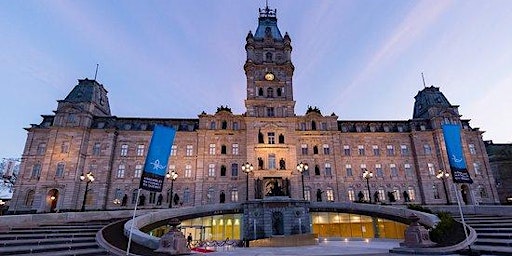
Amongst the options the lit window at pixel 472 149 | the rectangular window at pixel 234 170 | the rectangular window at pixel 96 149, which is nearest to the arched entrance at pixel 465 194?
the lit window at pixel 472 149

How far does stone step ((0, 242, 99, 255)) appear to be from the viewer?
11672 millimetres

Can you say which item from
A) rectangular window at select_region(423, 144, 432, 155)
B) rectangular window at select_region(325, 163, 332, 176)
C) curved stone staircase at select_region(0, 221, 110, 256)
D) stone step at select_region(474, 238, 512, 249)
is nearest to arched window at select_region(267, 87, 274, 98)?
rectangular window at select_region(325, 163, 332, 176)

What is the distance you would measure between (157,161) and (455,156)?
17137mm

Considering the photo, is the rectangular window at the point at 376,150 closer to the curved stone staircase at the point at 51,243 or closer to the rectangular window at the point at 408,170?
the rectangular window at the point at 408,170

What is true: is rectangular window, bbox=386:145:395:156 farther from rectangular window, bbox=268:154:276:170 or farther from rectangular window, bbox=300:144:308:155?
rectangular window, bbox=268:154:276:170

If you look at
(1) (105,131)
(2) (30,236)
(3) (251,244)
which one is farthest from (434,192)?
(1) (105,131)

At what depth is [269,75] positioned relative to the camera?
44.3m

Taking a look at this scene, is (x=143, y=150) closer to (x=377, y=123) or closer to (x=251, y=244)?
(x=251, y=244)

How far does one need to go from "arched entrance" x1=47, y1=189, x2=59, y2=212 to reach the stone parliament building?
0.15 m

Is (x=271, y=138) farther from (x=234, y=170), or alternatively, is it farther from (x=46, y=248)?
(x=46, y=248)

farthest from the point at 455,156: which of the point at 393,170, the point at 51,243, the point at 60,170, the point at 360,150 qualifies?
the point at 60,170

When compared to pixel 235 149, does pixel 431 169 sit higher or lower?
lower

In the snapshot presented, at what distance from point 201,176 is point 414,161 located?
116 feet

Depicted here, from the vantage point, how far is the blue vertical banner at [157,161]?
14.1m
